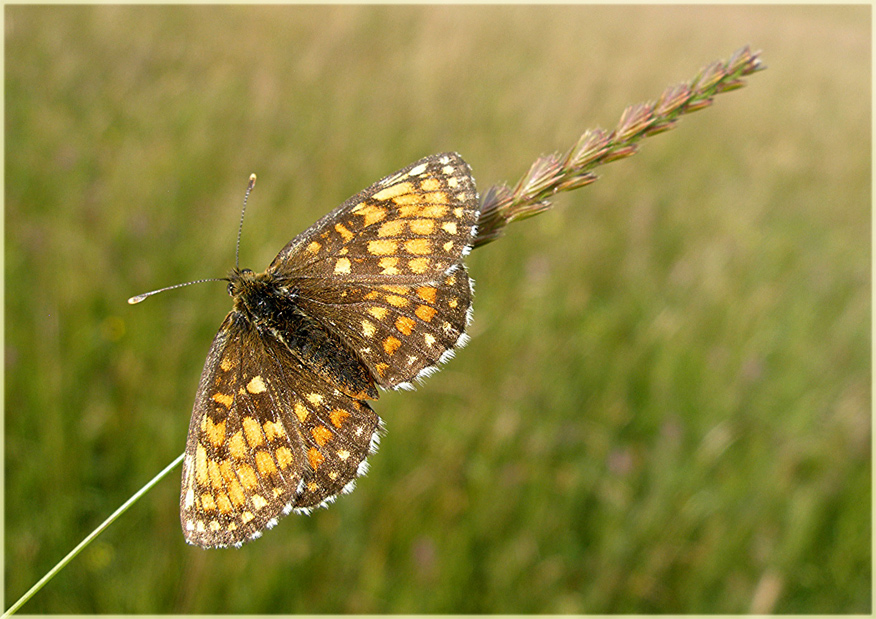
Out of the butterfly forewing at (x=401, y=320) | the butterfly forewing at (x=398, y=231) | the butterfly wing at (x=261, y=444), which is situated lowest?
the butterfly wing at (x=261, y=444)

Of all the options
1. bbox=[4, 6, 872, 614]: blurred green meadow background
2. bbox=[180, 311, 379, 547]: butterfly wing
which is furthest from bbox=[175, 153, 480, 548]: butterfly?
bbox=[4, 6, 872, 614]: blurred green meadow background

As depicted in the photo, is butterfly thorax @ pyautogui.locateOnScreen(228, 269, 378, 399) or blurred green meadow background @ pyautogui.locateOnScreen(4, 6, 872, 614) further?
blurred green meadow background @ pyautogui.locateOnScreen(4, 6, 872, 614)

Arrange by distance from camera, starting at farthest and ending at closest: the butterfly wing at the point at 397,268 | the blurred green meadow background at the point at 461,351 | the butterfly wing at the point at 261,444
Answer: the blurred green meadow background at the point at 461,351, the butterfly wing at the point at 397,268, the butterfly wing at the point at 261,444

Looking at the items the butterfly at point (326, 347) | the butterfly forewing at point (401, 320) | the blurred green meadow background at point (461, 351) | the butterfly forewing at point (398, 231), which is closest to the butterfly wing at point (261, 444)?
the butterfly at point (326, 347)

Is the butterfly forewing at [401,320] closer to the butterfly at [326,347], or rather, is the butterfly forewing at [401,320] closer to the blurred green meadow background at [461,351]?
the butterfly at [326,347]

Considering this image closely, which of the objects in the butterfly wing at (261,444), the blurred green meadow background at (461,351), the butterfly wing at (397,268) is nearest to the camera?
the butterfly wing at (261,444)

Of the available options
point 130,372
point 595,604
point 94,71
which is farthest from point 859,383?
point 94,71

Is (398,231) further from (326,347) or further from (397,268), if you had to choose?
(326,347)

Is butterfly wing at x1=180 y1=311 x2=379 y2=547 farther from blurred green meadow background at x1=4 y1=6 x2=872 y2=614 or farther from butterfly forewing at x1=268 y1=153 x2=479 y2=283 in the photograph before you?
blurred green meadow background at x1=4 y1=6 x2=872 y2=614

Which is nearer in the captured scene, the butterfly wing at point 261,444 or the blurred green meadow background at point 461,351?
the butterfly wing at point 261,444

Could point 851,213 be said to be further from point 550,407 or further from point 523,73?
point 550,407
